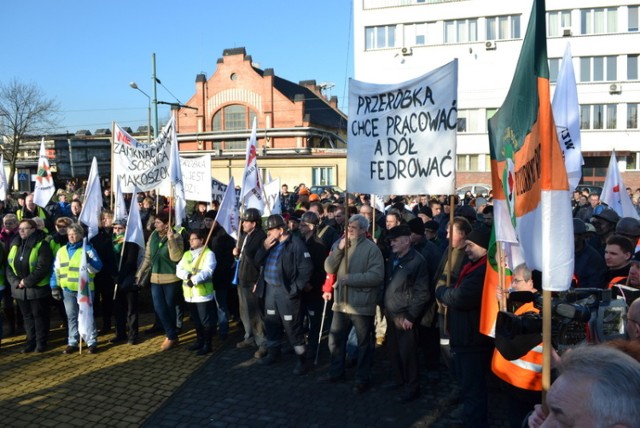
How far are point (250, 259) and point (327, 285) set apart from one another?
1.34 m

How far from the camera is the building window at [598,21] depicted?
120 ft

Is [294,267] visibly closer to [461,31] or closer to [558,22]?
[461,31]

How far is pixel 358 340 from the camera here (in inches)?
248

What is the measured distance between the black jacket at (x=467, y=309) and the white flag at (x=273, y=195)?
21.7ft

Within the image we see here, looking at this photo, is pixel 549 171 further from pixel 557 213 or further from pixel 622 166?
pixel 622 166

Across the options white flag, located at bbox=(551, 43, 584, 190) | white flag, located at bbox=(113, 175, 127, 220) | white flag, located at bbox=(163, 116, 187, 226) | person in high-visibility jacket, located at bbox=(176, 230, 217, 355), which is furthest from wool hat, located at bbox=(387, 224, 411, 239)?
white flag, located at bbox=(113, 175, 127, 220)

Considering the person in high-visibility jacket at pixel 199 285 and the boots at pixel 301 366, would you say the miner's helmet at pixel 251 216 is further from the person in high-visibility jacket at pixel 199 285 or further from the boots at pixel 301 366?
the boots at pixel 301 366

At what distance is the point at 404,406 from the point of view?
577cm

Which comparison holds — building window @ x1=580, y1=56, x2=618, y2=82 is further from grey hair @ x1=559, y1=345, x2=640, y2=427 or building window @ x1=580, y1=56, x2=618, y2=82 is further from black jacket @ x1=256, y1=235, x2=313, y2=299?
grey hair @ x1=559, y1=345, x2=640, y2=427

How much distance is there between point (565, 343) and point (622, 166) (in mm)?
38660

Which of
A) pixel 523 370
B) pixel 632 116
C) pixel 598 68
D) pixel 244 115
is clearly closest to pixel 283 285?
pixel 523 370

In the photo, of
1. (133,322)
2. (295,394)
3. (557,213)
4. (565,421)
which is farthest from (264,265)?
(565,421)

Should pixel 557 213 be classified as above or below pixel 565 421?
above

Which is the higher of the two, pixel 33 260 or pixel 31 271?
pixel 33 260
